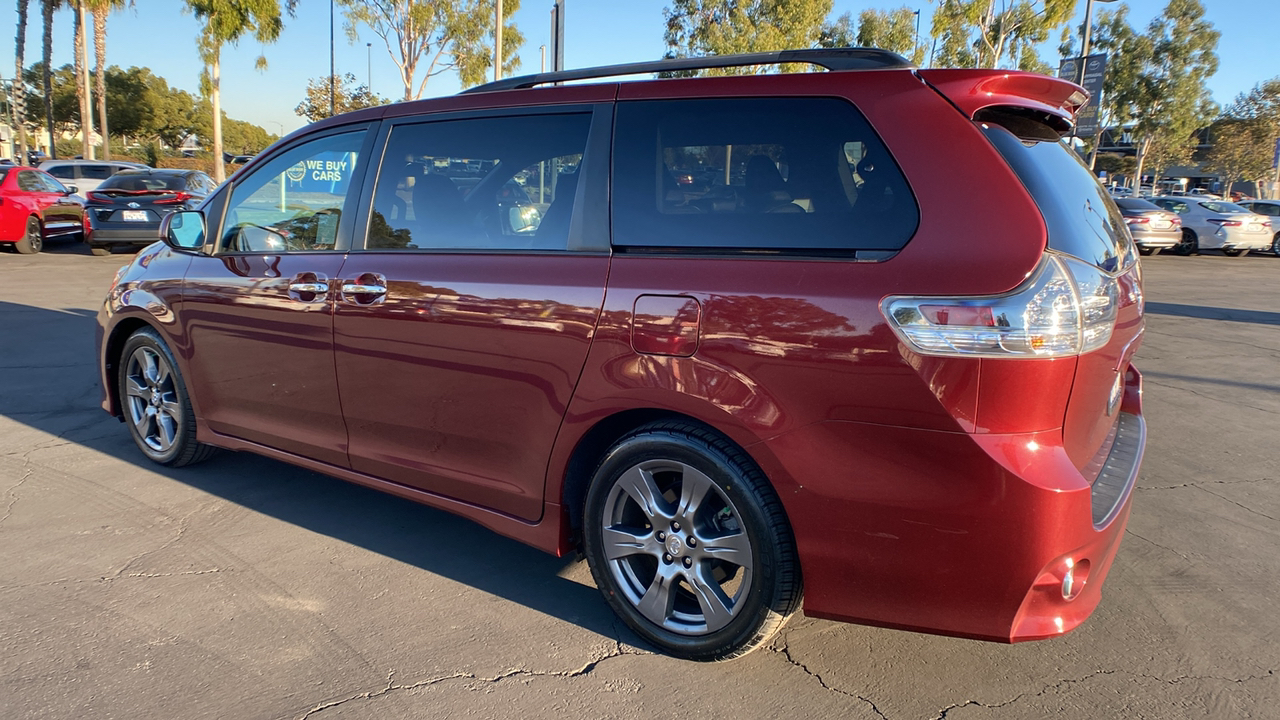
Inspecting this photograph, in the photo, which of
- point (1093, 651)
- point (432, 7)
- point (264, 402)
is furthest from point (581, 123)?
point (432, 7)

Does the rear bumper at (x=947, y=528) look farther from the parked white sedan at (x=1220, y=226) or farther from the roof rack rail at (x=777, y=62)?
the parked white sedan at (x=1220, y=226)

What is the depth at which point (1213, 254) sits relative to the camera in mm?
23938

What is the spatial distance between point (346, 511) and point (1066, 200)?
328 cm

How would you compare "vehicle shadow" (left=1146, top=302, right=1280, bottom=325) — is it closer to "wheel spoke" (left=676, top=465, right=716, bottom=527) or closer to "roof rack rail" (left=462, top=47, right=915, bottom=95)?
"roof rack rail" (left=462, top=47, right=915, bottom=95)

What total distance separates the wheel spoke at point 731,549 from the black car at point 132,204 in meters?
14.4

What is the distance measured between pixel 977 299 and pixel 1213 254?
26.4 m

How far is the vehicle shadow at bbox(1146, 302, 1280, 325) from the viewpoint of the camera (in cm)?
1087

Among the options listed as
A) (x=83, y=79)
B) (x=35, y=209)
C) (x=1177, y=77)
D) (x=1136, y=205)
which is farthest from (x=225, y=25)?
(x=1177, y=77)

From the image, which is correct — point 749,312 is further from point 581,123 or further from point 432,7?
point 432,7

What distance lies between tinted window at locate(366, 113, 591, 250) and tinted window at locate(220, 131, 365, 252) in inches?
10.5

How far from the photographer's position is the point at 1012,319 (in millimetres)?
2178

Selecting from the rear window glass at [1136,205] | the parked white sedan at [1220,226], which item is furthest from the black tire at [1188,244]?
the rear window glass at [1136,205]

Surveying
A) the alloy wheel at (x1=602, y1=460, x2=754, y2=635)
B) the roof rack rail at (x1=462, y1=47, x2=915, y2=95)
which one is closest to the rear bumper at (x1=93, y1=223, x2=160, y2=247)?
the roof rack rail at (x1=462, y1=47, x2=915, y2=95)

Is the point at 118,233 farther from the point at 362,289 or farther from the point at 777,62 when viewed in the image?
the point at 777,62
